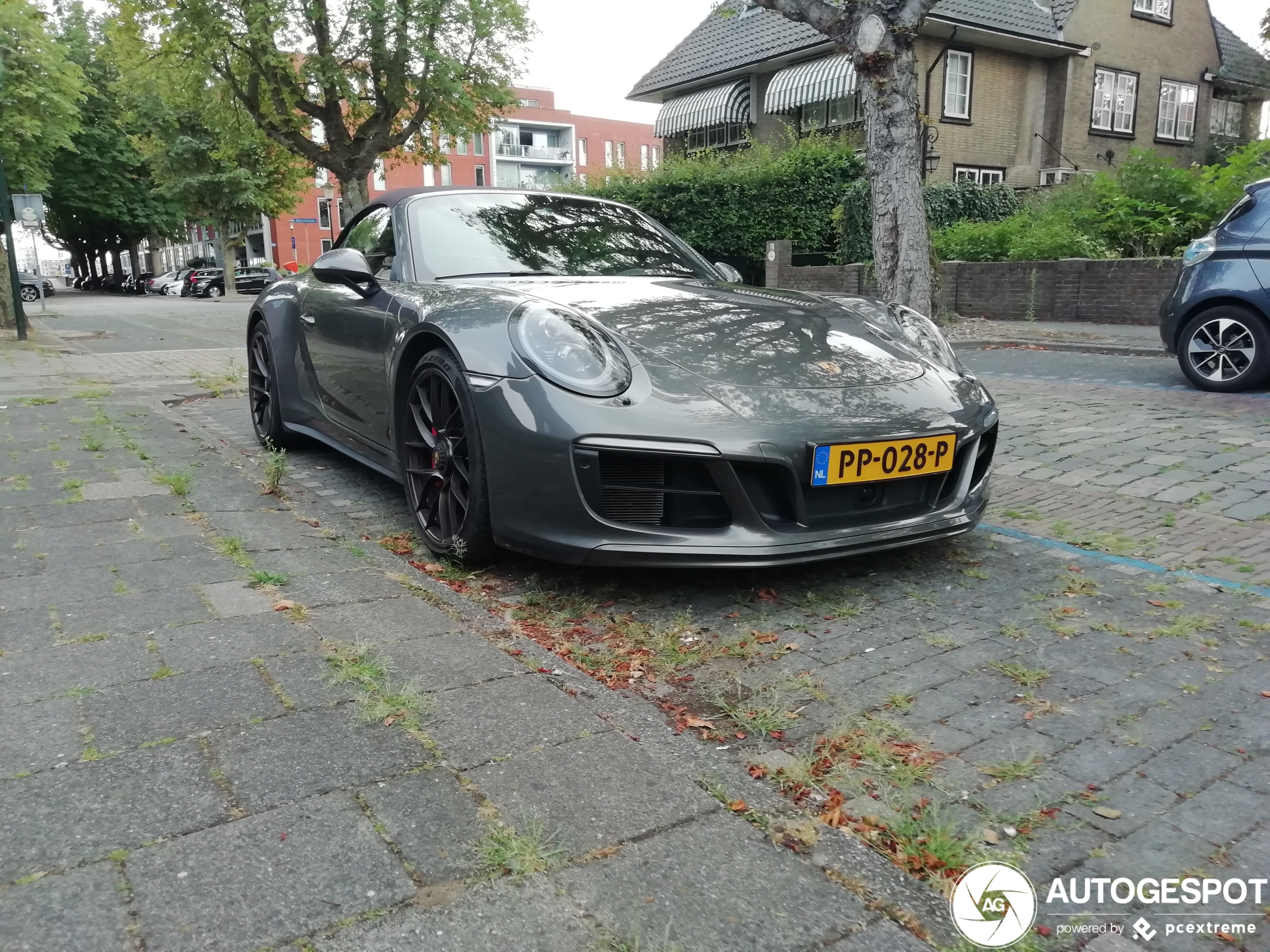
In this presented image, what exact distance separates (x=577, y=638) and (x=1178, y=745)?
1.52 m

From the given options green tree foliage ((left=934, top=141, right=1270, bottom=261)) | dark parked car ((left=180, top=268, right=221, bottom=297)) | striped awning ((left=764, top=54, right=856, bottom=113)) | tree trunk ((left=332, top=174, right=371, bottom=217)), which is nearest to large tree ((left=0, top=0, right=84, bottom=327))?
tree trunk ((left=332, top=174, right=371, bottom=217))

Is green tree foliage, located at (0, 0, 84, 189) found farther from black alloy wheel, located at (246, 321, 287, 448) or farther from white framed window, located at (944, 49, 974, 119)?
white framed window, located at (944, 49, 974, 119)

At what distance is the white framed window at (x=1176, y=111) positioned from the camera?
2539 cm

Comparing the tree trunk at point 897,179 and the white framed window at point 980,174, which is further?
the white framed window at point 980,174

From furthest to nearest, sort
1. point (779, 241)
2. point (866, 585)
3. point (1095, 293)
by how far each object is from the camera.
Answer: point (779, 241)
point (1095, 293)
point (866, 585)

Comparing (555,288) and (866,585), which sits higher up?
(555,288)

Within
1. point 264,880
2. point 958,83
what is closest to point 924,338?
point 264,880

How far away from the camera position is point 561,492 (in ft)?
9.30

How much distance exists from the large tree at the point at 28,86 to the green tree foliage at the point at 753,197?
32.6 feet

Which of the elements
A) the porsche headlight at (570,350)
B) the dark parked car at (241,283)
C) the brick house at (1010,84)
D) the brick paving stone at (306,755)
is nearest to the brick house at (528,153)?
the dark parked car at (241,283)

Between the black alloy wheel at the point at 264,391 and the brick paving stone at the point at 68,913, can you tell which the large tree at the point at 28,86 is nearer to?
the black alloy wheel at the point at 264,391

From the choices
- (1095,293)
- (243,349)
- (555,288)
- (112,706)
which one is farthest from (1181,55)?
(112,706)

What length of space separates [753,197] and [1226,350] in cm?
1317

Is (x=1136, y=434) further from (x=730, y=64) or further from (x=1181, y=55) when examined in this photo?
(x=1181, y=55)
